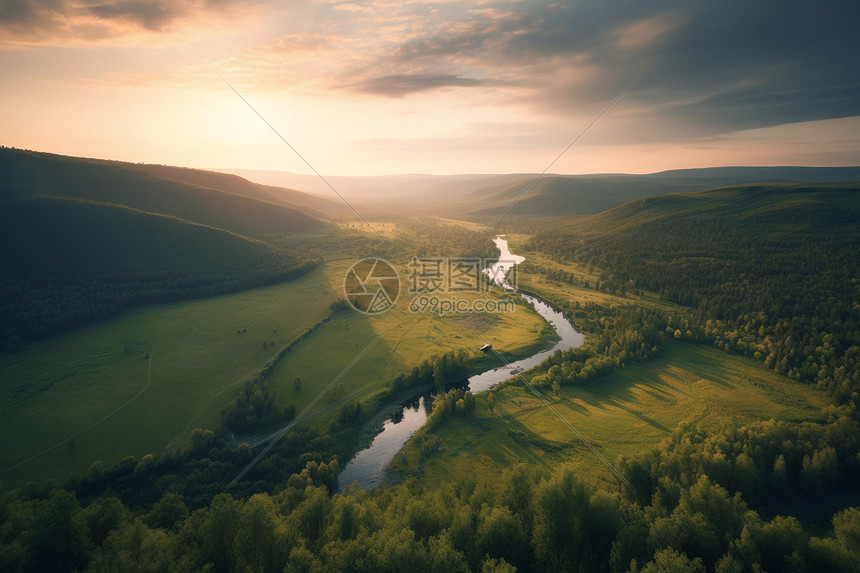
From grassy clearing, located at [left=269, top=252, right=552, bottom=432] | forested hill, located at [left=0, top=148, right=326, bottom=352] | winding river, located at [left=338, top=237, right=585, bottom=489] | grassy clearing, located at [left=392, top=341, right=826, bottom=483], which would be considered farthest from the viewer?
forested hill, located at [left=0, top=148, right=326, bottom=352]

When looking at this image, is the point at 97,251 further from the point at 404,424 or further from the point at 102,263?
the point at 404,424

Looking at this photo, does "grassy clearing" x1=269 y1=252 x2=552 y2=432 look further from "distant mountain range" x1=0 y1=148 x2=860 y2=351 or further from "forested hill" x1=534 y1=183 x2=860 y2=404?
"distant mountain range" x1=0 y1=148 x2=860 y2=351

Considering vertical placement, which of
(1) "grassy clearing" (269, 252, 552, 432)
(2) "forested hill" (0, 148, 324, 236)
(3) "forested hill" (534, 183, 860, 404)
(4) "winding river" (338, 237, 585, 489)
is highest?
(2) "forested hill" (0, 148, 324, 236)

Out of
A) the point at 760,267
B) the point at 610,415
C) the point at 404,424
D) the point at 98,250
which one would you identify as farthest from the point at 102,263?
the point at 760,267

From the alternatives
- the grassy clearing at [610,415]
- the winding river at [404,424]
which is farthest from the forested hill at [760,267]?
the winding river at [404,424]

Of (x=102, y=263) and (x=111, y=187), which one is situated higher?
(x=111, y=187)

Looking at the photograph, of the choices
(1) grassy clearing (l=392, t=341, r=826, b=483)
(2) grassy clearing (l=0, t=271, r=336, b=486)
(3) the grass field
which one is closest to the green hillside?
(3) the grass field
